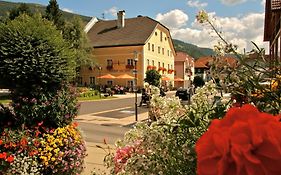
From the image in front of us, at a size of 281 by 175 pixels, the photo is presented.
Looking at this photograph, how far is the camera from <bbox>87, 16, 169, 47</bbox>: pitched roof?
48.9 meters

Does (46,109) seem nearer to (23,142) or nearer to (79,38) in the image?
(23,142)

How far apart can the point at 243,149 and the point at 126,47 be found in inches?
1898

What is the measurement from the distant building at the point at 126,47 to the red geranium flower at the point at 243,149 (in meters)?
45.6

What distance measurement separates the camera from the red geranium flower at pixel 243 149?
0.76 meters

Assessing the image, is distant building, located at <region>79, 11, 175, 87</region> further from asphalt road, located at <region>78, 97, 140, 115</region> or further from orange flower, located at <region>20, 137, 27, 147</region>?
orange flower, located at <region>20, 137, 27, 147</region>

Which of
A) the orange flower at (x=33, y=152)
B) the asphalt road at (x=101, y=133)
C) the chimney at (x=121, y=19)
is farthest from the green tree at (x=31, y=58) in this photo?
the chimney at (x=121, y=19)

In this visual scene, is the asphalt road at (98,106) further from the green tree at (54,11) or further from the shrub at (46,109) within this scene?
the green tree at (54,11)

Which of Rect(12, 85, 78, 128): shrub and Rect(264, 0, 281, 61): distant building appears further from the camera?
Rect(12, 85, 78, 128): shrub

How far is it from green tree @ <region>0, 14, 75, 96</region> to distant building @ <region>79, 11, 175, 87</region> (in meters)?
40.6

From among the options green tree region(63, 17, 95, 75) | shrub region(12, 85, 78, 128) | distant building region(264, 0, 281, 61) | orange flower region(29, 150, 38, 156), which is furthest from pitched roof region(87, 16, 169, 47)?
orange flower region(29, 150, 38, 156)

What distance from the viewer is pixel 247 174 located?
2.47ft

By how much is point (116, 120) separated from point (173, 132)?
53.9 ft

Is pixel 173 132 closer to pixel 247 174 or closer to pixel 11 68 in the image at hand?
pixel 247 174

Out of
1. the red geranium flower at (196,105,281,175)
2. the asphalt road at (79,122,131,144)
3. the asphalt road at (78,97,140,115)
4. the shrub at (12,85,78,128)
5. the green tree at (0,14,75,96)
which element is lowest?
the asphalt road at (79,122,131,144)
